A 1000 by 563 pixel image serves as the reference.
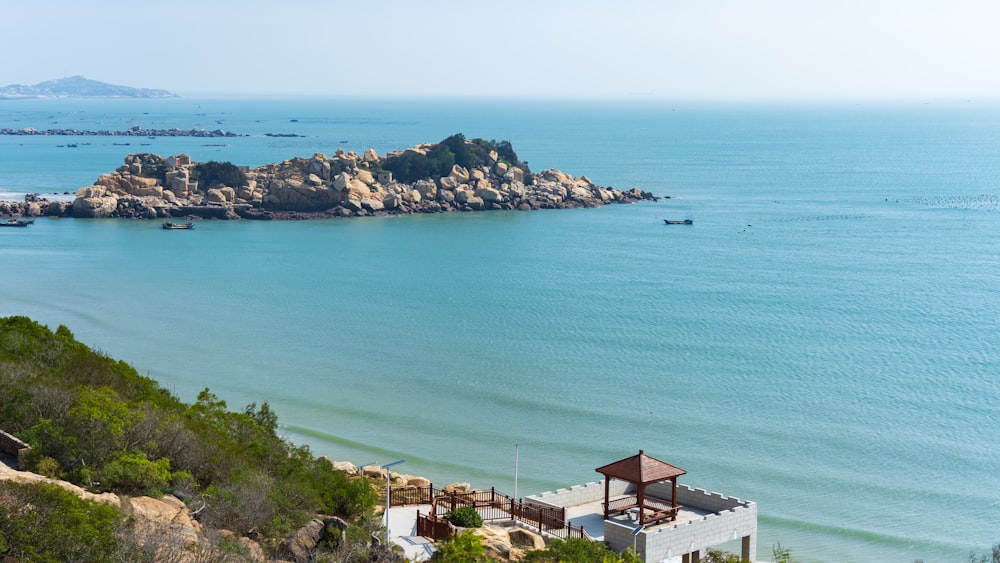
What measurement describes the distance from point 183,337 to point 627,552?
28.3 m

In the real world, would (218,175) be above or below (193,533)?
above

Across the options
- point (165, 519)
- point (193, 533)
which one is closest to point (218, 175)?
point (165, 519)

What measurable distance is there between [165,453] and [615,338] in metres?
24.7

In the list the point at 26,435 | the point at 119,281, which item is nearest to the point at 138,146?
the point at 119,281

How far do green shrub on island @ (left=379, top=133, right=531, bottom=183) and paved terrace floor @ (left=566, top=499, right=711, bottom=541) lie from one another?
217 ft

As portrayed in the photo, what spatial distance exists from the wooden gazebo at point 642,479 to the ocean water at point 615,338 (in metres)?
5.28

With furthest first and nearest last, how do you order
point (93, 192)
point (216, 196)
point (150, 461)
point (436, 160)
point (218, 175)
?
point (436, 160) → point (218, 175) → point (216, 196) → point (93, 192) → point (150, 461)

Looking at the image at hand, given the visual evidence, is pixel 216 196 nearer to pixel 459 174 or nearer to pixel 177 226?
pixel 177 226

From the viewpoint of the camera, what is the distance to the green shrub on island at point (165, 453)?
678 inches

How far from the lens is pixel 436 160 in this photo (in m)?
85.8

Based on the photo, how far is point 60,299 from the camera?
49.0 metres

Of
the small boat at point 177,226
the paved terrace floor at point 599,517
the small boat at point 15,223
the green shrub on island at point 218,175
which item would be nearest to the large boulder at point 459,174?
the green shrub on island at point 218,175

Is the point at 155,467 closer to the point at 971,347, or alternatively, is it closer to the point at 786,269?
the point at 971,347

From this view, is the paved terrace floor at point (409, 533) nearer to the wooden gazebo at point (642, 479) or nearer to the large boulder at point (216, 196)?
the wooden gazebo at point (642, 479)
